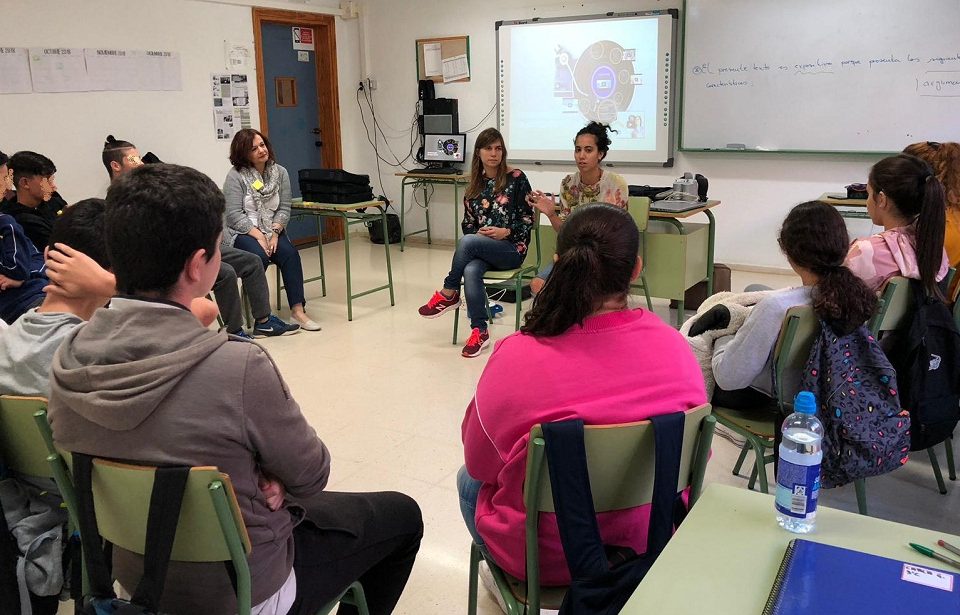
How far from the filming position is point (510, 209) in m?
4.36

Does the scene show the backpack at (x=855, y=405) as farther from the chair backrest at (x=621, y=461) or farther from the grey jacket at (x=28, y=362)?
the grey jacket at (x=28, y=362)

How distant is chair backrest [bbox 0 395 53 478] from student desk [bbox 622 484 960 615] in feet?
3.66

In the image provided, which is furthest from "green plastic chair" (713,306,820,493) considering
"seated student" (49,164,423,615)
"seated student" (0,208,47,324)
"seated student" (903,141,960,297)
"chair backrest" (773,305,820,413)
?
"seated student" (0,208,47,324)

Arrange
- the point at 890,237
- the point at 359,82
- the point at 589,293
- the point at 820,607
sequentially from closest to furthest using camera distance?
1. the point at 820,607
2. the point at 589,293
3. the point at 890,237
4. the point at 359,82

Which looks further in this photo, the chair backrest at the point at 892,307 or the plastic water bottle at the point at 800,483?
the chair backrest at the point at 892,307

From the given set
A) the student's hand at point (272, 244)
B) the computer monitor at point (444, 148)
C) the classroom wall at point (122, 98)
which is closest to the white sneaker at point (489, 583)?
the student's hand at point (272, 244)

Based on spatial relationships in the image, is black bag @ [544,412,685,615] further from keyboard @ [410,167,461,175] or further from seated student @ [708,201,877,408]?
keyboard @ [410,167,461,175]

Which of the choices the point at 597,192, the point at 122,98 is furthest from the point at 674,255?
the point at 122,98

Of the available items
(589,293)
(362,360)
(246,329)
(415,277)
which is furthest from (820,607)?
(415,277)

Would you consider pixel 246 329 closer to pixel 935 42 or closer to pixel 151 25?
pixel 151 25

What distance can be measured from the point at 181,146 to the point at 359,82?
223cm

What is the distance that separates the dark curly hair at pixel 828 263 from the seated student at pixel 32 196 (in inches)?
133

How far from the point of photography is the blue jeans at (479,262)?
4.27 metres

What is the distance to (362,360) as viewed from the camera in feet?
13.6
